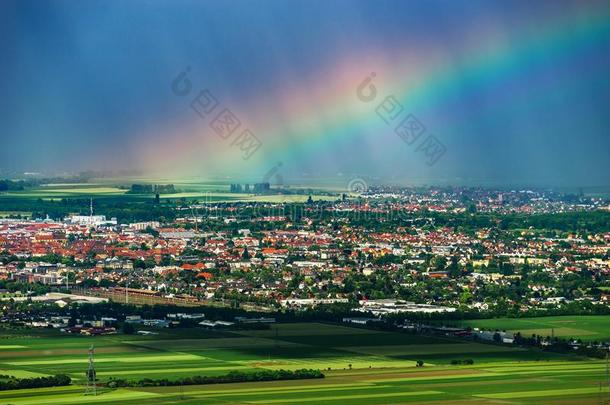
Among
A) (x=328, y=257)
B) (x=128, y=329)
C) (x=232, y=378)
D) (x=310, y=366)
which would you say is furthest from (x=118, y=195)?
(x=232, y=378)

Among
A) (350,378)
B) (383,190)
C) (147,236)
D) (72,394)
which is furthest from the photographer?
(383,190)

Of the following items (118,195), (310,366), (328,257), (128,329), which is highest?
(118,195)

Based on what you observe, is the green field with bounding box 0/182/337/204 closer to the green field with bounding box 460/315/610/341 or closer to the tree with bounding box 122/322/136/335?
the green field with bounding box 460/315/610/341

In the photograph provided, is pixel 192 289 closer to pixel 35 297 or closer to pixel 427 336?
pixel 35 297

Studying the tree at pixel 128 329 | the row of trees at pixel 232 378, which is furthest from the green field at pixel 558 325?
the row of trees at pixel 232 378

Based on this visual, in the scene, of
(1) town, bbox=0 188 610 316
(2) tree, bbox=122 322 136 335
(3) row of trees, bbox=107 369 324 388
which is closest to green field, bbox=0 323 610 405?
(3) row of trees, bbox=107 369 324 388

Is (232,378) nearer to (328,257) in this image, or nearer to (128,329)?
(128,329)

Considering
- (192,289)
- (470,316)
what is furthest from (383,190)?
(470,316)

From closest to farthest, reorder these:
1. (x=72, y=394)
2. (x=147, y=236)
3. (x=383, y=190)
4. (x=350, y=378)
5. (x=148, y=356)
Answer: (x=72, y=394) → (x=350, y=378) → (x=148, y=356) → (x=147, y=236) → (x=383, y=190)
